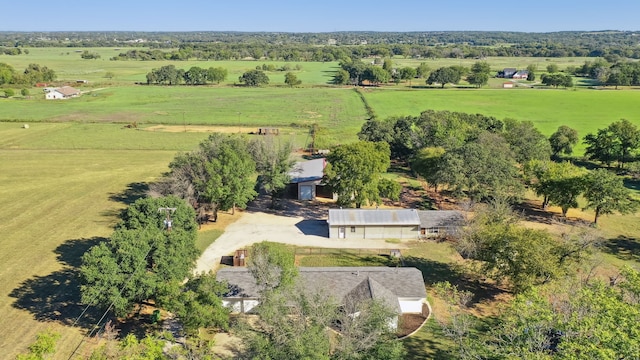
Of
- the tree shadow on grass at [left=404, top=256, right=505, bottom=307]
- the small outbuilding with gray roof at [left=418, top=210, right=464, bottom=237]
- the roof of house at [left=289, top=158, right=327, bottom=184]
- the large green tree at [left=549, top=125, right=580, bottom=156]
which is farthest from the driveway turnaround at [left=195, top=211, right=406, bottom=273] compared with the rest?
the large green tree at [left=549, top=125, right=580, bottom=156]

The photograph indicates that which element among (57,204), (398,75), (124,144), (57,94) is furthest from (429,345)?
(398,75)

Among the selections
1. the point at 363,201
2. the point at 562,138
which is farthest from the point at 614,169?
the point at 363,201

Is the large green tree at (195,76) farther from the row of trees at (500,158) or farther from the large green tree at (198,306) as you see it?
the large green tree at (198,306)

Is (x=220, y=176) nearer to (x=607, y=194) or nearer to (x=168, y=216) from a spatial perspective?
(x=168, y=216)

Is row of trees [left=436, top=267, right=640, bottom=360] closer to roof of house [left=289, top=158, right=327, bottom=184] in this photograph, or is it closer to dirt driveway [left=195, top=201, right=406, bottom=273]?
dirt driveway [left=195, top=201, right=406, bottom=273]

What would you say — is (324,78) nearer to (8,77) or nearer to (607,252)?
(8,77)

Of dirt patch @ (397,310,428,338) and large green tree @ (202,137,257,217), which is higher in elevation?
large green tree @ (202,137,257,217)
